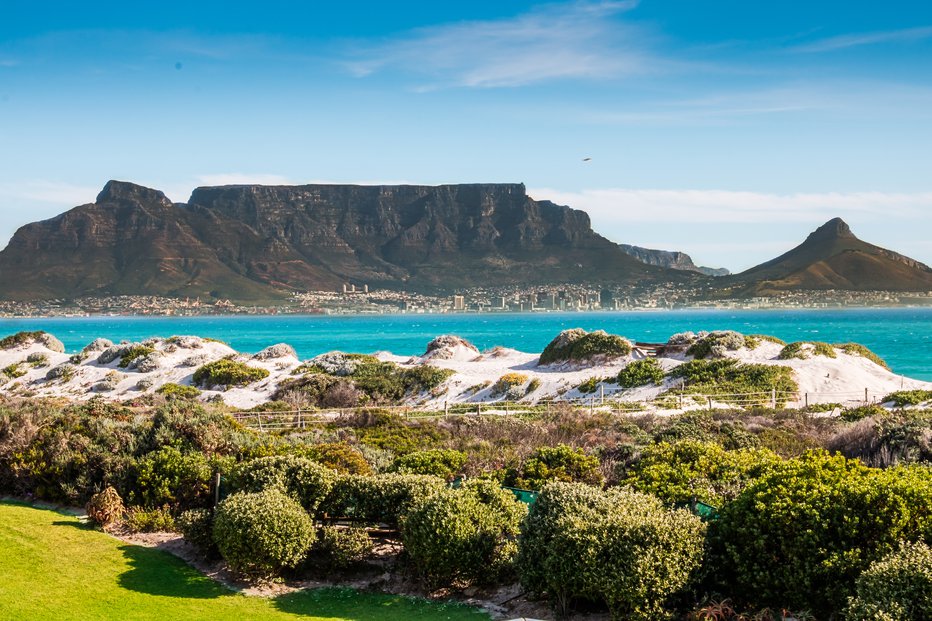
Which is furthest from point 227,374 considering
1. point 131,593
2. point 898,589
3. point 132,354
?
point 898,589

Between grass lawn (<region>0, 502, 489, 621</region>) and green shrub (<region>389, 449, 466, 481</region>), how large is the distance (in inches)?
158

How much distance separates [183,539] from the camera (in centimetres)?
1345

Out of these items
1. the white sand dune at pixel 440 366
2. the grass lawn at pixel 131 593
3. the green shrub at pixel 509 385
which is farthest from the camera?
the green shrub at pixel 509 385

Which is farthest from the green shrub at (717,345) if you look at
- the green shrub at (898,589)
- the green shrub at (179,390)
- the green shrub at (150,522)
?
the green shrub at (898,589)

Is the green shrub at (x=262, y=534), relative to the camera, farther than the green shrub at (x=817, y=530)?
Yes

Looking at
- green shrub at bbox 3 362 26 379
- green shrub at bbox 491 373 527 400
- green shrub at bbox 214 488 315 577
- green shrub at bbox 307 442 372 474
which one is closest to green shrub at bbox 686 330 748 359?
green shrub at bbox 491 373 527 400

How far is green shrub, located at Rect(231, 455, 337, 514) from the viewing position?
42.0 ft

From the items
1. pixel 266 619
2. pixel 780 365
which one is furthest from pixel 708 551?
pixel 780 365

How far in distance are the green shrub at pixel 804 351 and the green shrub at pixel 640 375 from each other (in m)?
6.17

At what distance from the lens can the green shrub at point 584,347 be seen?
43.9 m

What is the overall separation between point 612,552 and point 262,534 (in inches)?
191

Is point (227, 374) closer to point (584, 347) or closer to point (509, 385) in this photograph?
point (509, 385)

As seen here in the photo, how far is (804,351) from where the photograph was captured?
38312 millimetres

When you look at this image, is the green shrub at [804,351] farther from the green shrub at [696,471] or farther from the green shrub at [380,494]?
the green shrub at [380,494]
